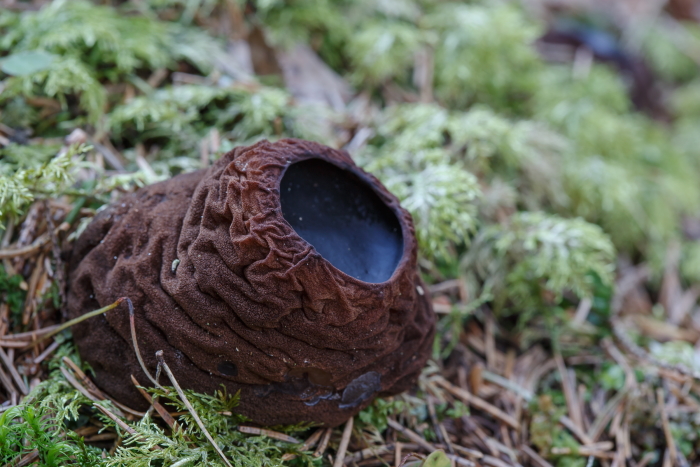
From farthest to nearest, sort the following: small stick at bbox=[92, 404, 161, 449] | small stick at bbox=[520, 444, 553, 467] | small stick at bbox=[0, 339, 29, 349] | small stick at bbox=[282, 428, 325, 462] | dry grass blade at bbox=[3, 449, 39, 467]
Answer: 1. small stick at bbox=[520, 444, 553, 467]
2. small stick at bbox=[0, 339, 29, 349]
3. small stick at bbox=[282, 428, 325, 462]
4. small stick at bbox=[92, 404, 161, 449]
5. dry grass blade at bbox=[3, 449, 39, 467]

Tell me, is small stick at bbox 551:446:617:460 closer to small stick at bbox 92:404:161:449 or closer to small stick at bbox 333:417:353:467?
small stick at bbox 333:417:353:467

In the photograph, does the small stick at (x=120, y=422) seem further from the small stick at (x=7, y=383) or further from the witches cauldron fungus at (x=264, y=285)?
the small stick at (x=7, y=383)

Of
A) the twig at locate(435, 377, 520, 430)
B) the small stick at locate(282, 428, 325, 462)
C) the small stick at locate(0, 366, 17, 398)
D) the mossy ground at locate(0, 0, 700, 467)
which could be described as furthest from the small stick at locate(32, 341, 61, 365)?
the twig at locate(435, 377, 520, 430)

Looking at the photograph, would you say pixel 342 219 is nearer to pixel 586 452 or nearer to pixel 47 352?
pixel 47 352

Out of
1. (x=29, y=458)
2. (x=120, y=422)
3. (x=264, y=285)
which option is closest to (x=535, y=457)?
(x=264, y=285)

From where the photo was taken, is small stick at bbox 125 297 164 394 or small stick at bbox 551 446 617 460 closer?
small stick at bbox 125 297 164 394

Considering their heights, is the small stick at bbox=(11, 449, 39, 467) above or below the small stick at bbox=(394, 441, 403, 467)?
above

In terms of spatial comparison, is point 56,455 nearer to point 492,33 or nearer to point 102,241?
point 102,241

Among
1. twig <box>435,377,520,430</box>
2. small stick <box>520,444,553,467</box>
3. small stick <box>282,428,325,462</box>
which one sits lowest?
small stick <box>520,444,553,467</box>
